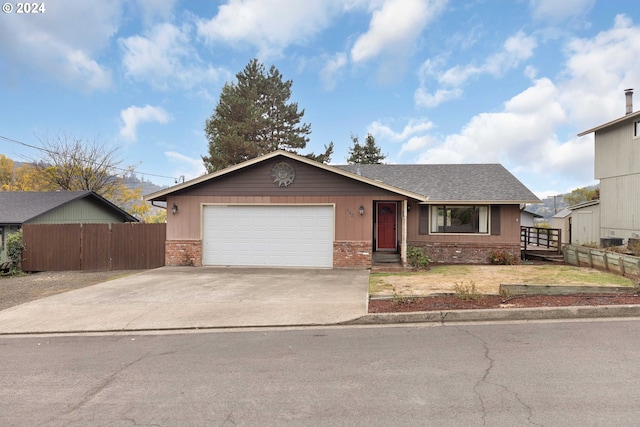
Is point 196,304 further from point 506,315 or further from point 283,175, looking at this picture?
point 283,175

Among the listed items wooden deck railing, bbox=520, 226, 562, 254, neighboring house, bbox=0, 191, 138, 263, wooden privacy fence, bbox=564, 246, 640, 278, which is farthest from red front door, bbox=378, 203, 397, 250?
neighboring house, bbox=0, 191, 138, 263

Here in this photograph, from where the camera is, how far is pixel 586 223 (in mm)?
21953

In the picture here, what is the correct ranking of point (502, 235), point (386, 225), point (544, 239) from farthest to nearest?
point (544, 239), point (386, 225), point (502, 235)

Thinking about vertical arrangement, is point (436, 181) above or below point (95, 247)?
above

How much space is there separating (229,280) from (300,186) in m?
4.48

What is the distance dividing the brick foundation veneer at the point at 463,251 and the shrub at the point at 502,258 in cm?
14

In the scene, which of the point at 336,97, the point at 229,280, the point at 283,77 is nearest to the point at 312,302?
the point at 229,280

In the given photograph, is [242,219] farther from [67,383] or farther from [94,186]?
[94,186]

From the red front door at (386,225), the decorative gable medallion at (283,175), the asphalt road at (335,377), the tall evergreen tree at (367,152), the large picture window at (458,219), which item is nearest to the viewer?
the asphalt road at (335,377)

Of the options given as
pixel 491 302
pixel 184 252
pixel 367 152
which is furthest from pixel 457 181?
pixel 367 152

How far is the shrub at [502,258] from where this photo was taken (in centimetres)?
1461

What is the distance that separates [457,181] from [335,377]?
14.8 m

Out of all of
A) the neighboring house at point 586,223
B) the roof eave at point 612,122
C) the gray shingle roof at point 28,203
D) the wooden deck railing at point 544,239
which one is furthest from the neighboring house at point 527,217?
the gray shingle roof at point 28,203

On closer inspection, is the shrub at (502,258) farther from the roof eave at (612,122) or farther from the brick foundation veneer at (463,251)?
the roof eave at (612,122)
